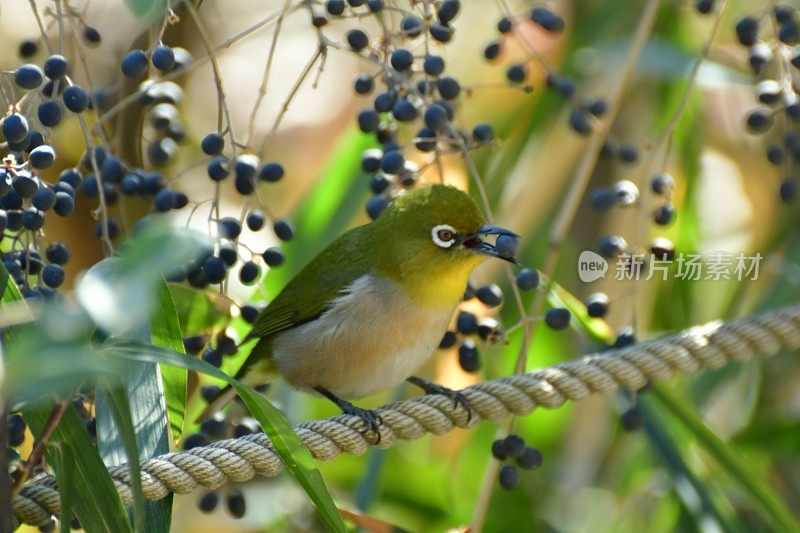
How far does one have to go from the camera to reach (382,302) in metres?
2.48

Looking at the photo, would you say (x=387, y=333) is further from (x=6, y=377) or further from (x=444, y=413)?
(x=6, y=377)

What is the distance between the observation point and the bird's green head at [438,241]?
2.43m

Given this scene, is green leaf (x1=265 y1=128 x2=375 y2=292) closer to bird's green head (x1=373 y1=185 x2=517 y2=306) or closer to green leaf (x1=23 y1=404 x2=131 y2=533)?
bird's green head (x1=373 y1=185 x2=517 y2=306)

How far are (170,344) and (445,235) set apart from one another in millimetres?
775

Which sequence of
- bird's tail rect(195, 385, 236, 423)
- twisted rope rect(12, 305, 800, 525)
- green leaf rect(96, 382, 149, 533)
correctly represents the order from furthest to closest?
bird's tail rect(195, 385, 236, 423)
twisted rope rect(12, 305, 800, 525)
green leaf rect(96, 382, 149, 533)

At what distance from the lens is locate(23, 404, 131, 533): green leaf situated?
5.31 ft

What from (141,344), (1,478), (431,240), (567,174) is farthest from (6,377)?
(567,174)

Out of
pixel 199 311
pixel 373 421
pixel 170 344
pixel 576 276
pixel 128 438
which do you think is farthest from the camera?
pixel 576 276

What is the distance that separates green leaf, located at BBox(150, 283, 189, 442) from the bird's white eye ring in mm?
737

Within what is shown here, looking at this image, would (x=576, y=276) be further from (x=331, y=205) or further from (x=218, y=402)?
(x=218, y=402)

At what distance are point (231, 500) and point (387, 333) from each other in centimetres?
51

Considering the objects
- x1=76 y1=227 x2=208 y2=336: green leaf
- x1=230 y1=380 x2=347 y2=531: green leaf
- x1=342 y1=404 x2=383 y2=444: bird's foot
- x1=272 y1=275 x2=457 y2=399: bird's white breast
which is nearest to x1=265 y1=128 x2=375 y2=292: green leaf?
x1=272 y1=275 x2=457 y2=399: bird's white breast

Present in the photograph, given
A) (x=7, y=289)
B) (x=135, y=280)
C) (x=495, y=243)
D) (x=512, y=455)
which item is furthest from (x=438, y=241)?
(x=135, y=280)

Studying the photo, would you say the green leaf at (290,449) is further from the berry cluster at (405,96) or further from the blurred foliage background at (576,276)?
the blurred foliage background at (576,276)
